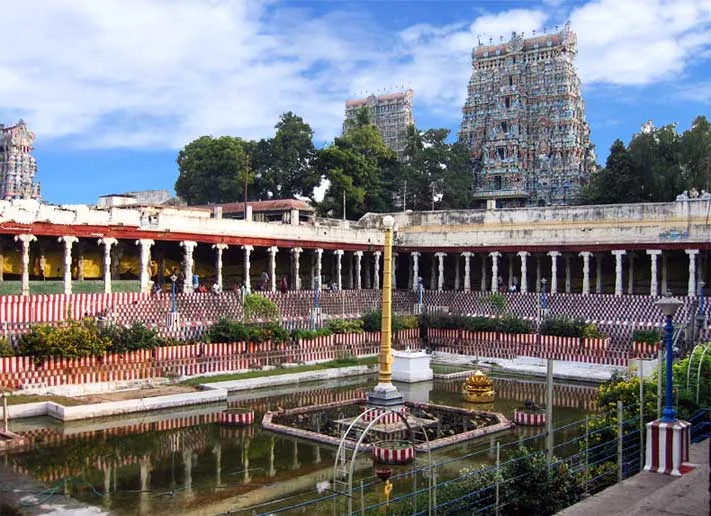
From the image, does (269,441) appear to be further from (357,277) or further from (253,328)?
(357,277)

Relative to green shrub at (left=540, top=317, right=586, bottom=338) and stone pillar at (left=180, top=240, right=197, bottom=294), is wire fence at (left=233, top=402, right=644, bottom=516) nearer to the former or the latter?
green shrub at (left=540, top=317, right=586, bottom=338)

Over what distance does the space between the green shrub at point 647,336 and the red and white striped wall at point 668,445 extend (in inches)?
597

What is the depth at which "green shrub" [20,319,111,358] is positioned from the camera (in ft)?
66.3

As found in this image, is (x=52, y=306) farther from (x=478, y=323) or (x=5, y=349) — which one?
(x=478, y=323)

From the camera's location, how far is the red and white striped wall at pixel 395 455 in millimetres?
14625

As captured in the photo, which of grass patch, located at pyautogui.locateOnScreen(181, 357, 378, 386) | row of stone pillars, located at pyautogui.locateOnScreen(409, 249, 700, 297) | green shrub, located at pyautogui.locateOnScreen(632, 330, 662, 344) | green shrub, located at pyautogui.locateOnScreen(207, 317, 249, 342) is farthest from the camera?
row of stone pillars, located at pyautogui.locateOnScreen(409, 249, 700, 297)

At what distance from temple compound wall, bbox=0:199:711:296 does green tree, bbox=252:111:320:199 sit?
1571cm

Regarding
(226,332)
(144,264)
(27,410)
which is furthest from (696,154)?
(27,410)

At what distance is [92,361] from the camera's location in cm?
2100

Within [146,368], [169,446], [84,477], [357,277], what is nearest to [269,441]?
[169,446]

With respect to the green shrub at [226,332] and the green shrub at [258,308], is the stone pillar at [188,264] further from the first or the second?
the green shrub at [226,332]

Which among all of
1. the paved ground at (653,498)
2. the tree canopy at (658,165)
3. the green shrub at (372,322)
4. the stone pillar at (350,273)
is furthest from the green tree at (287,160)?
the paved ground at (653,498)

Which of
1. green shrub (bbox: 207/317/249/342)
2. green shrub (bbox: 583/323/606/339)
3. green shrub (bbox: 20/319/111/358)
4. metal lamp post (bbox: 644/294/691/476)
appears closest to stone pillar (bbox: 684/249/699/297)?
green shrub (bbox: 583/323/606/339)

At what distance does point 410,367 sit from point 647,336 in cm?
840
